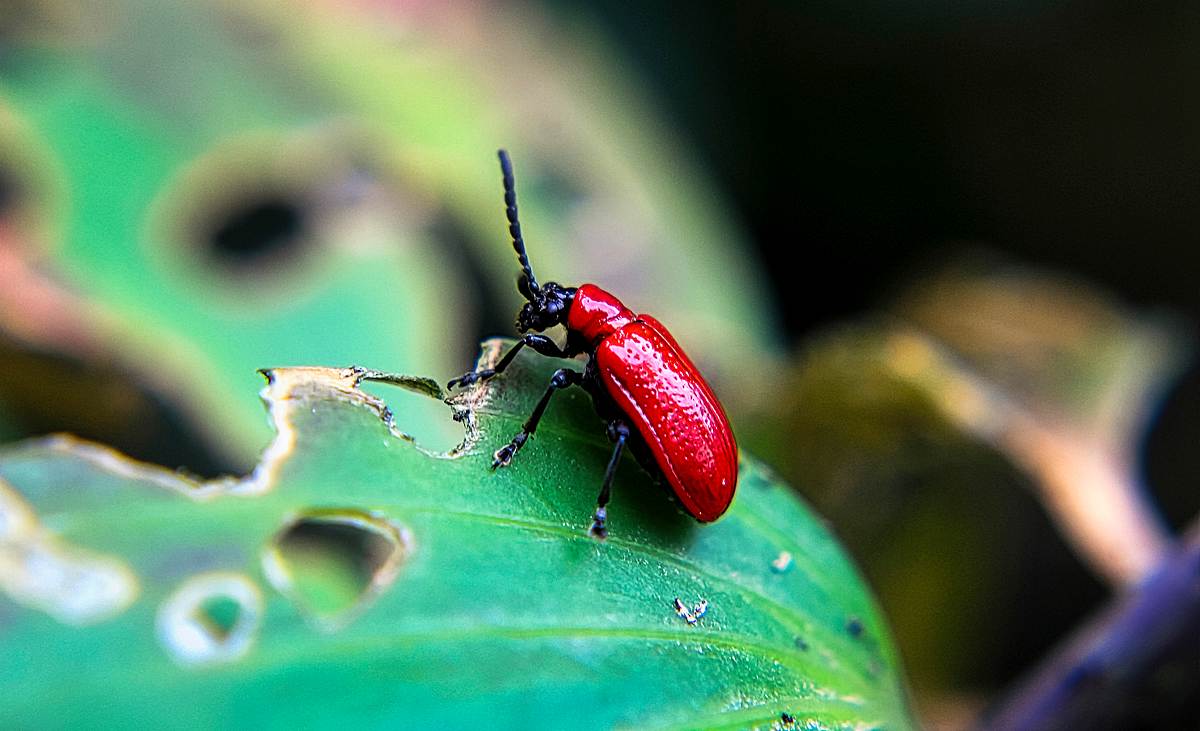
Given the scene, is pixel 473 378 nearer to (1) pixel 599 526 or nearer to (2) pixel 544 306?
(1) pixel 599 526

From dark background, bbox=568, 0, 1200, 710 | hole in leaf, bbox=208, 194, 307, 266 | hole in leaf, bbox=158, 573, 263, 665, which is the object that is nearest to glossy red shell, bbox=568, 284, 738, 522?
hole in leaf, bbox=158, 573, 263, 665

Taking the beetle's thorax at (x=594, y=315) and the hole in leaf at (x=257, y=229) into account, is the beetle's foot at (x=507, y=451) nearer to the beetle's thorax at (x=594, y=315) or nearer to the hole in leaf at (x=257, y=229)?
the beetle's thorax at (x=594, y=315)

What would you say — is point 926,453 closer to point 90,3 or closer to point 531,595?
point 531,595

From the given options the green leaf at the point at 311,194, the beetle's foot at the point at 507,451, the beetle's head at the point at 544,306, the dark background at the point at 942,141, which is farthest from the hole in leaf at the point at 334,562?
the dark background at the point at 942,141

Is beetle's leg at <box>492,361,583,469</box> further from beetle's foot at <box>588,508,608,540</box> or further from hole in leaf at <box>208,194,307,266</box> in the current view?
hole in leaf at <box>208,194,307,266</box>

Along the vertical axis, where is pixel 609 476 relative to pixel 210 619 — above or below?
above

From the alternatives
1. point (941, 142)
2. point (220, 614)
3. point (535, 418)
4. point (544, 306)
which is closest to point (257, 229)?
point (544, 306)
